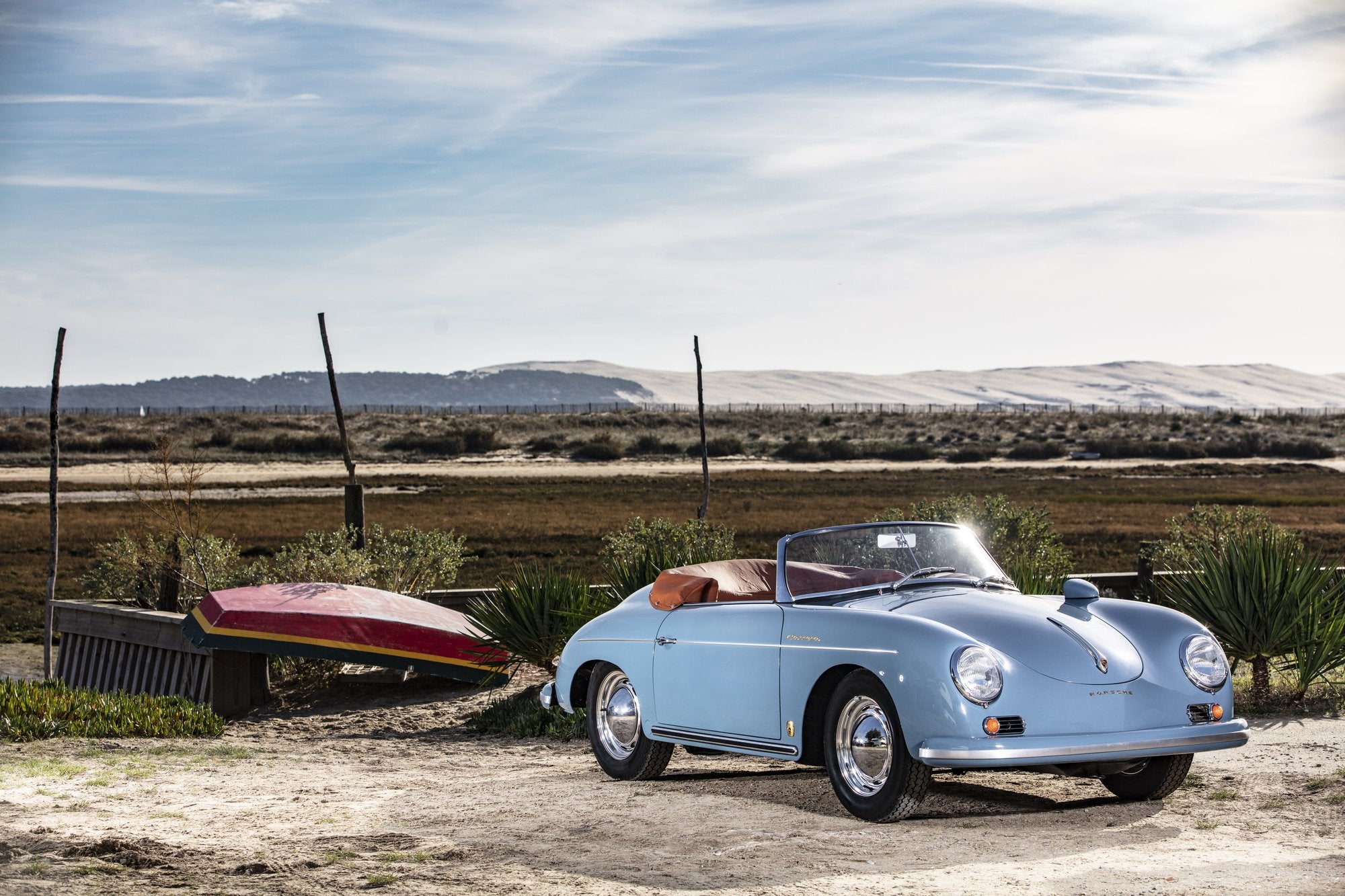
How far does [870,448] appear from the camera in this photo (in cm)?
10644

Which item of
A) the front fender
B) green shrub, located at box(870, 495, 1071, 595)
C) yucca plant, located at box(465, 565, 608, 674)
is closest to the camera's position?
the front fender

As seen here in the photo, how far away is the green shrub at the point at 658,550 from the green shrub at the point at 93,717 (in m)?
3.77

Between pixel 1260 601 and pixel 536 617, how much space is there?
6.09m

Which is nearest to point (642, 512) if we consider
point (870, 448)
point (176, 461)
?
point (176, 461)

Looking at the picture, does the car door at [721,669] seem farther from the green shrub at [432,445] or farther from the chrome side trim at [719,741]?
the green shrub at [432,445]

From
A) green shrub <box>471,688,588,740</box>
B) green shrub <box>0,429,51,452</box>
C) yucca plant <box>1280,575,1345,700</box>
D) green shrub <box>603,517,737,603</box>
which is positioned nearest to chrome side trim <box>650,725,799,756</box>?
green shrub <box>471,688,588,740</box>

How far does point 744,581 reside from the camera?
9211 mm

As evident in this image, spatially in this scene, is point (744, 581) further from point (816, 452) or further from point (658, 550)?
point (816, 452)

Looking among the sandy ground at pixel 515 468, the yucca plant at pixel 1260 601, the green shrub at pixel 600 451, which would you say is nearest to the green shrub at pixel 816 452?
the sandy ground at pixel 515 468

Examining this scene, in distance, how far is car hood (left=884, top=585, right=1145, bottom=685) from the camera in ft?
22.9

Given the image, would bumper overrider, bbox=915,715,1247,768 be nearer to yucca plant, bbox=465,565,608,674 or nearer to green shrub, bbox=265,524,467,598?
yucca plant, bbox=465,565,608,674

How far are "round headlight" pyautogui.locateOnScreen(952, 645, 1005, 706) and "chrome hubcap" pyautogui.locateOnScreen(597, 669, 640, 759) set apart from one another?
2681 millimetres

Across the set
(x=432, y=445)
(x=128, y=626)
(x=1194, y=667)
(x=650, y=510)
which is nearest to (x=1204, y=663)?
(x=1194, y=667)

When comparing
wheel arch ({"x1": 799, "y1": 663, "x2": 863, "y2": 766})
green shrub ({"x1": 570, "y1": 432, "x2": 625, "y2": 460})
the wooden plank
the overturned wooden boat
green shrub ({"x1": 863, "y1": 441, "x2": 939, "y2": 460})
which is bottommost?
the wooden plank
